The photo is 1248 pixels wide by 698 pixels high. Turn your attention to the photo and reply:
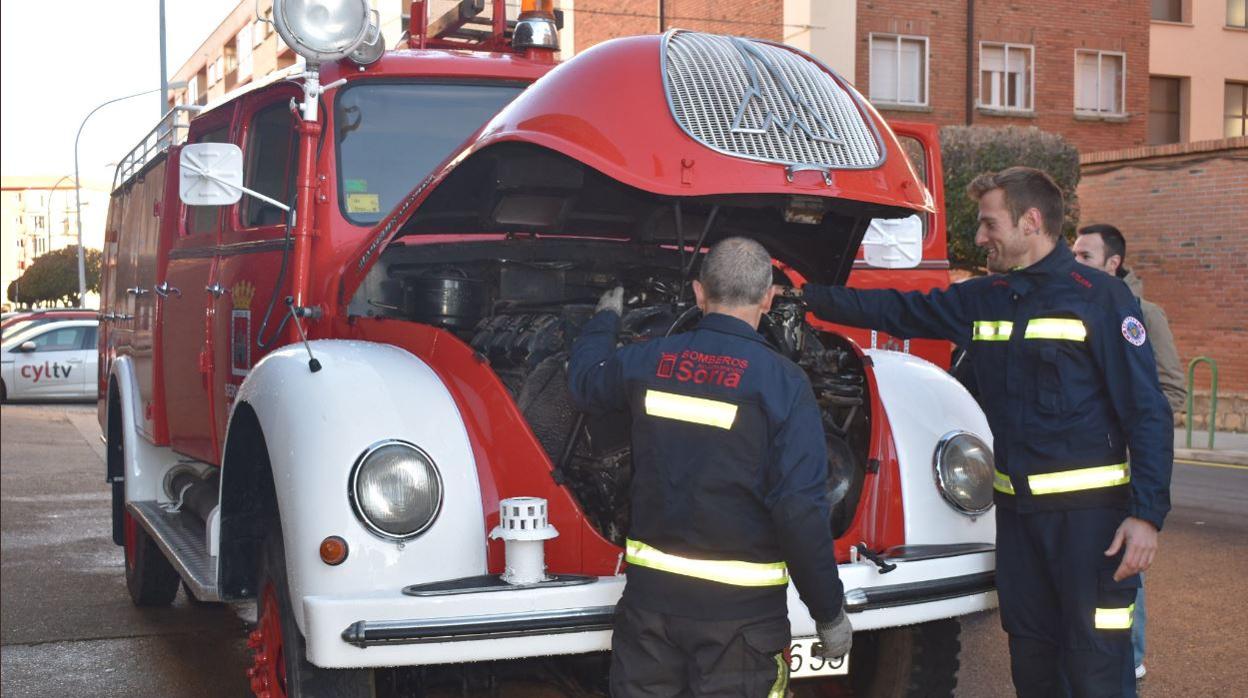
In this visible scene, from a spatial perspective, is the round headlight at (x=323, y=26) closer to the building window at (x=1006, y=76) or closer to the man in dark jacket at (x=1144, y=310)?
the man in dark jacket at (x=1144, y=310)

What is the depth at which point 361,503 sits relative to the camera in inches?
135

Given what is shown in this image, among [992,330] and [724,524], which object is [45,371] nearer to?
[992,330]

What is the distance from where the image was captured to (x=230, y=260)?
18.7 ft

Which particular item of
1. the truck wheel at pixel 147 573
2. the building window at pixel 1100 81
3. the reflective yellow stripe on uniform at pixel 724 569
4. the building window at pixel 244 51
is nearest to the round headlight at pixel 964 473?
the reflective yellow stripe on uniform at pixel 724 569

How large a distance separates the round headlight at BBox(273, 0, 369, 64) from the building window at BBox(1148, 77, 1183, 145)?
31.8 metres

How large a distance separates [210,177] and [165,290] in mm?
2050

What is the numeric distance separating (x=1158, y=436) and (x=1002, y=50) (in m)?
26.7

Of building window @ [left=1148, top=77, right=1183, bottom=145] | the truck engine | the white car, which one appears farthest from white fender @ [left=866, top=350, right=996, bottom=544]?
building window @ [left=1148, top=77, right=1183, bottom=145]

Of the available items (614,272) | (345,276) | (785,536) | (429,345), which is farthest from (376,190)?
(785,536)

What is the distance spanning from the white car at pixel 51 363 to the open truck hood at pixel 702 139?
21807 mm

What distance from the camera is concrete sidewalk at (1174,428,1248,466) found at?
14.6m

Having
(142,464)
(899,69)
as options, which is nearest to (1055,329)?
(142,464)

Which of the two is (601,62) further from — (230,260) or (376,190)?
(230,260)

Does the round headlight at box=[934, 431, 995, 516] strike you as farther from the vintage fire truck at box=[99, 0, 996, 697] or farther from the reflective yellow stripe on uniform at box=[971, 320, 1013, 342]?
the reflective yellow stripe on uniform at box=[971, 320, 1013, 342]
